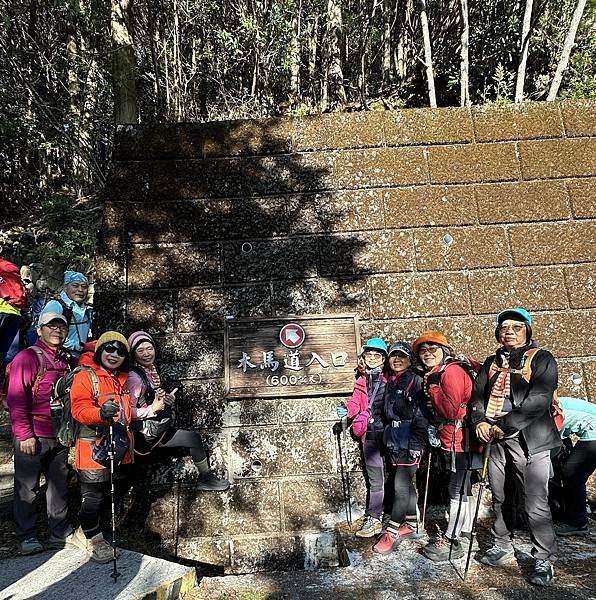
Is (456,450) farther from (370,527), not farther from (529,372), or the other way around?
(370,527)

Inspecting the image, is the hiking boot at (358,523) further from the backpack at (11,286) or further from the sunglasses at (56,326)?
the backpack at (11,286)

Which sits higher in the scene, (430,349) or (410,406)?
(430,349)

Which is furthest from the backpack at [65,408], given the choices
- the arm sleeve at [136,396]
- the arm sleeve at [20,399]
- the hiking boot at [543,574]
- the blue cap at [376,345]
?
the hiking boot at [543,574]

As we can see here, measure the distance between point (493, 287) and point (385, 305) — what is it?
110cm

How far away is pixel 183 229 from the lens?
5.32m

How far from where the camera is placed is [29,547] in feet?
12.8

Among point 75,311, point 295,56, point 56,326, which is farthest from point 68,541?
point 295,56

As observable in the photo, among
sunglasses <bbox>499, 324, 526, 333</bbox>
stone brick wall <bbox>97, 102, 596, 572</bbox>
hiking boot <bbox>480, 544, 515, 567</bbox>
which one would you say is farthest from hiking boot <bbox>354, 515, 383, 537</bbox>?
sunglasses <bbox>499, 324, 526, 333</bbox>

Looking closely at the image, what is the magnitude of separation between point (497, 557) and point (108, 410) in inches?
118

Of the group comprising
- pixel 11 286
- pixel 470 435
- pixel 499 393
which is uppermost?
pixel 11 286

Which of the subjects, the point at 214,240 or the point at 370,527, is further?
the point at 214,240

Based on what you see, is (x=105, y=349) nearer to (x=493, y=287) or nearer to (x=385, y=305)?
(x=385, y=305)

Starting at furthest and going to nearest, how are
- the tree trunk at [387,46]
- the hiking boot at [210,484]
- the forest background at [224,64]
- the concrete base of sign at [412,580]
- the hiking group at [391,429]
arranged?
1. the tree trunk at [387,46]
2. the forest background at [224,64]
3. the hiking boot at [210,484]
4. the hiking group at [391,429]
5. the concrete base of sign at [412,580]

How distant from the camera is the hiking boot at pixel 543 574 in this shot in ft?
11.3
